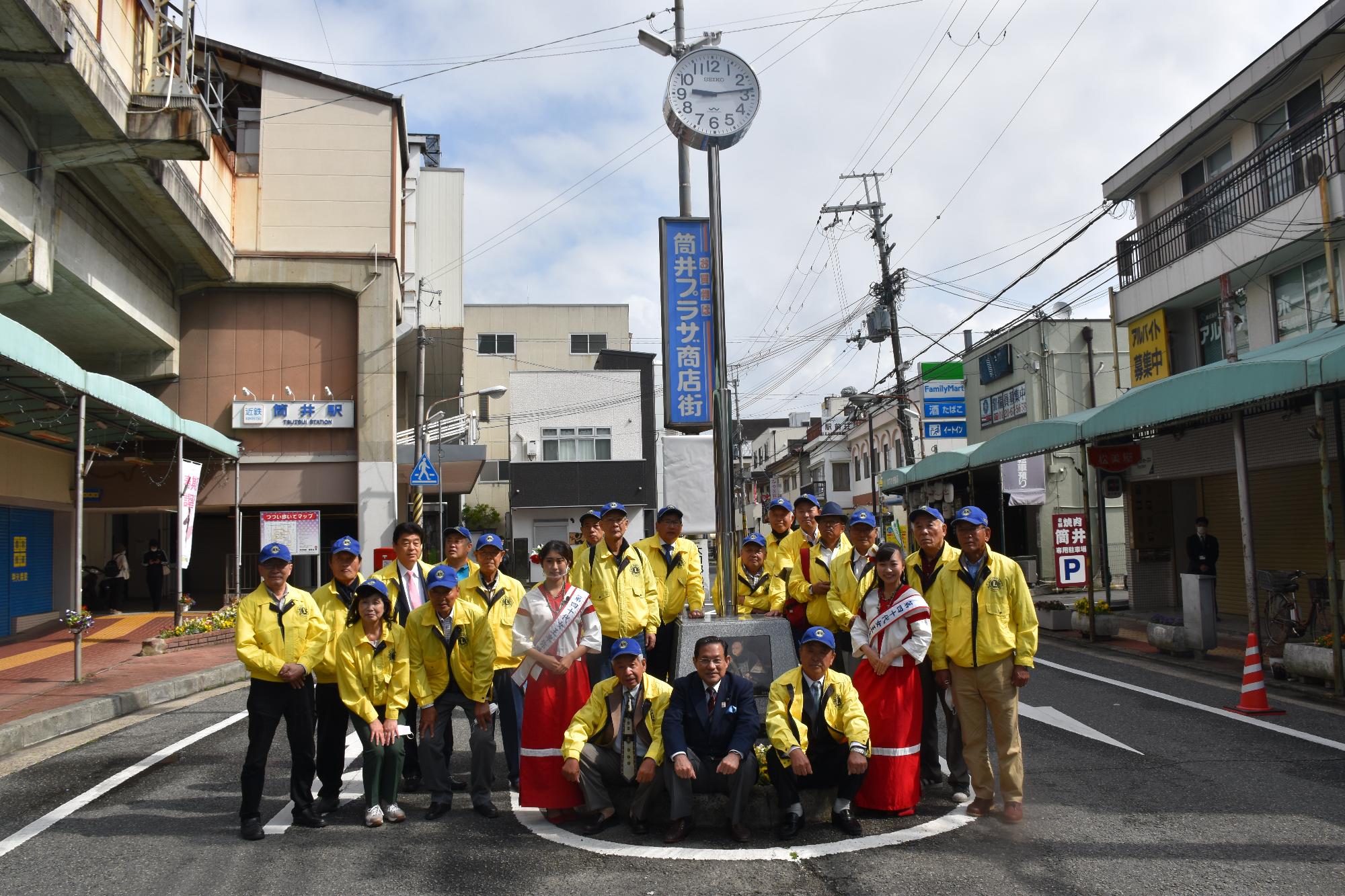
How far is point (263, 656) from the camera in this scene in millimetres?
5980

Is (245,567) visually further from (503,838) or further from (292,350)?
(503,838)

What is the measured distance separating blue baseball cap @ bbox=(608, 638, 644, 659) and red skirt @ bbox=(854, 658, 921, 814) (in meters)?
1.47

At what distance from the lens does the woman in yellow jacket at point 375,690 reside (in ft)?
20.0

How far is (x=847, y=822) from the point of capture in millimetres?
5797

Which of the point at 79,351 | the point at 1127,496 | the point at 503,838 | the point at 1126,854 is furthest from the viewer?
the point at 79,351

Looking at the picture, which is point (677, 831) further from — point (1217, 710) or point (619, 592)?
point (1217, 710)

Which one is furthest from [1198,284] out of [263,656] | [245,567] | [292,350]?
[245,567]

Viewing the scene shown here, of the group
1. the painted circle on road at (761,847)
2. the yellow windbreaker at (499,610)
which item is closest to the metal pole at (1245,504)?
the painted circle on road at (761,847)

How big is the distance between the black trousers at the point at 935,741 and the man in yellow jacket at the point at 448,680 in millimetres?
2872

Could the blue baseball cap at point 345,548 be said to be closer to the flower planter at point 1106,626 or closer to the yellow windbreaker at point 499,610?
the yellow windbreaker at point 499,610

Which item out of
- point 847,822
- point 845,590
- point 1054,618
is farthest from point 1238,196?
point 847,822

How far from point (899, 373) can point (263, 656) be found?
79.9 ft

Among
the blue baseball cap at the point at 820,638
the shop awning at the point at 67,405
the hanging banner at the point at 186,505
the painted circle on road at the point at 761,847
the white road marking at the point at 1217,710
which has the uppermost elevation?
the shop awning at the point at 67,405

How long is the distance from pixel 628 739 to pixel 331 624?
2.05 metres
